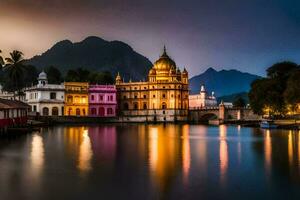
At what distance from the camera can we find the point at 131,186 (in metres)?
29.5

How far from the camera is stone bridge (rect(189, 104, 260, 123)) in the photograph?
15462 cm

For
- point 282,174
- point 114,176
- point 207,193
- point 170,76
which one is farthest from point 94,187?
point 170,76

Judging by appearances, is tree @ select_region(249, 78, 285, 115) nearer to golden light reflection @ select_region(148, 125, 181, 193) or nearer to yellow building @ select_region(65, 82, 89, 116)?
yellow building @ select_region(65, 82, 89, 116)

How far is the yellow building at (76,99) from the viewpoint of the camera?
14386 centimetres

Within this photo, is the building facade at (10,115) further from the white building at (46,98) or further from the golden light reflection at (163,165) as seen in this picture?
the white building at (46,98)

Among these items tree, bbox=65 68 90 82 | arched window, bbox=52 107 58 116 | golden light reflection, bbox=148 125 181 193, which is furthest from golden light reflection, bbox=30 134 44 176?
tree, bbox=65 68 90 82

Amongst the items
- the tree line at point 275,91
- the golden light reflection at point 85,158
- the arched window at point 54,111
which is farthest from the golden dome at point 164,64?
the golden light reflection at point 85,158

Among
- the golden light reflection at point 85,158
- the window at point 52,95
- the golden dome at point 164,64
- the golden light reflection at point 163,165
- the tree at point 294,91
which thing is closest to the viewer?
the golden light reflection at point 163,165

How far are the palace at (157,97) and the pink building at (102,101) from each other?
8428 millimetres

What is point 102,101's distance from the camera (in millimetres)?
152000

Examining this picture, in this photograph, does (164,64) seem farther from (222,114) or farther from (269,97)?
(269,97)

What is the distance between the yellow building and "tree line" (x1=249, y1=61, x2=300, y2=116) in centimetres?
4885

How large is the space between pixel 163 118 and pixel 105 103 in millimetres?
20663

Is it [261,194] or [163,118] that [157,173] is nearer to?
[261,194]
